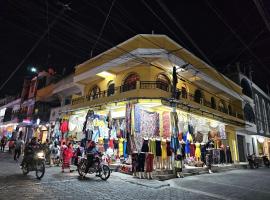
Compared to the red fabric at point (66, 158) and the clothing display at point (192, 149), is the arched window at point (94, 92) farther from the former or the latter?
the clothing display at point (192, 149)

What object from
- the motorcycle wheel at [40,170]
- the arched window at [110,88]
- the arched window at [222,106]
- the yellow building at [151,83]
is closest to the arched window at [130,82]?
the yellow building at [151,83]

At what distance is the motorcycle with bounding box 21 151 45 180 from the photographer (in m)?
8.80

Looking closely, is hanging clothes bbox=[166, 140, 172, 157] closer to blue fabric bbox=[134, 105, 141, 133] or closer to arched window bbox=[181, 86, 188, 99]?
blue fabric bbox=[134, 105, 141, 133]

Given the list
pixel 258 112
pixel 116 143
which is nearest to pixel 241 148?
pixel 258 112

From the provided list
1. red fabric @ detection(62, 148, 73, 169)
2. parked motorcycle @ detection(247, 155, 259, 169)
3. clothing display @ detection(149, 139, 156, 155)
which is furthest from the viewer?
parked motorcycle @ detection(247, 155, 259, 169)

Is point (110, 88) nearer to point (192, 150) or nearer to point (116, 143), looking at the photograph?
point (116, 143)

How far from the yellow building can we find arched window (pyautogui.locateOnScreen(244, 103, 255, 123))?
8.25m

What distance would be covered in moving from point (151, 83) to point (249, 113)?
1967 centimetres

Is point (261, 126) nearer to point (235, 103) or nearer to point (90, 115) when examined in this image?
point (235, 103)

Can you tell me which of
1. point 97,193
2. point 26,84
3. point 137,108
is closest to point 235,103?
point 137,108

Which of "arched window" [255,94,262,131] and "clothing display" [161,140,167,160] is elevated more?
"arched window" [255,94,262,131]

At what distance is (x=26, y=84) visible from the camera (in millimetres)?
32844

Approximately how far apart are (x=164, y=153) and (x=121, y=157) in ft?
9.93

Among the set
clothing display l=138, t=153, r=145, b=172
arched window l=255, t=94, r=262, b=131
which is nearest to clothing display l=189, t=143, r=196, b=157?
clothing display l=138, t=153, r=145, b=172
